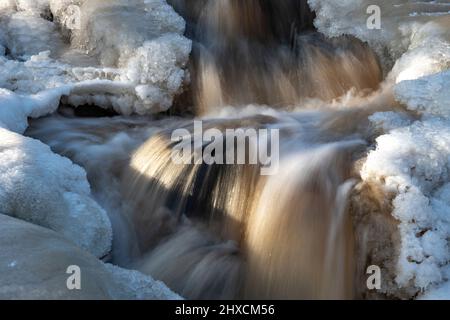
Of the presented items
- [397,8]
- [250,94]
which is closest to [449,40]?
[397,8]

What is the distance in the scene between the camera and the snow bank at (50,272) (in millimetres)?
2193

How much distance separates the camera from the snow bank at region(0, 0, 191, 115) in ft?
17.6

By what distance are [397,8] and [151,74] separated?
3067 mm

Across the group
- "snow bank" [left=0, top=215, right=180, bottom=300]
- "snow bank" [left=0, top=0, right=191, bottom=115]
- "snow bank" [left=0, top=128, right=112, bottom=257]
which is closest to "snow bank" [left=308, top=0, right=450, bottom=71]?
"snow bank" [left=0, top=0, right=191, bottom=115]

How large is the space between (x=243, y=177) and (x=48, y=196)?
53.4 inches

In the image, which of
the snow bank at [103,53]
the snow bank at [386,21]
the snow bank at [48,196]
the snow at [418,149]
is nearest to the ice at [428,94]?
the snow at [418,149]

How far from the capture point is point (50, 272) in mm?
2318

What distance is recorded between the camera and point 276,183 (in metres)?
3.81

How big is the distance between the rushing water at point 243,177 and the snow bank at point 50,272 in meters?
0.80

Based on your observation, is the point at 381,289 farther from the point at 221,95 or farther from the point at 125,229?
the point at 221,95

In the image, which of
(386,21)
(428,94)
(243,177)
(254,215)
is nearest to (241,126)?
(243,177)

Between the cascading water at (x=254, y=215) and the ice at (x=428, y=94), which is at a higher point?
the ice at (x=428, y=94)

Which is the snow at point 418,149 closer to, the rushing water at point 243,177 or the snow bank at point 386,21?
the snow bank at point 386,21

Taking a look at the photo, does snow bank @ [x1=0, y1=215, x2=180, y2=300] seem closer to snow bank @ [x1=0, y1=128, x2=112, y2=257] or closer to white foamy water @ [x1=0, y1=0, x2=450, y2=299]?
snow bank @ [x1=0, y1=128, x2=112, y2=257]
